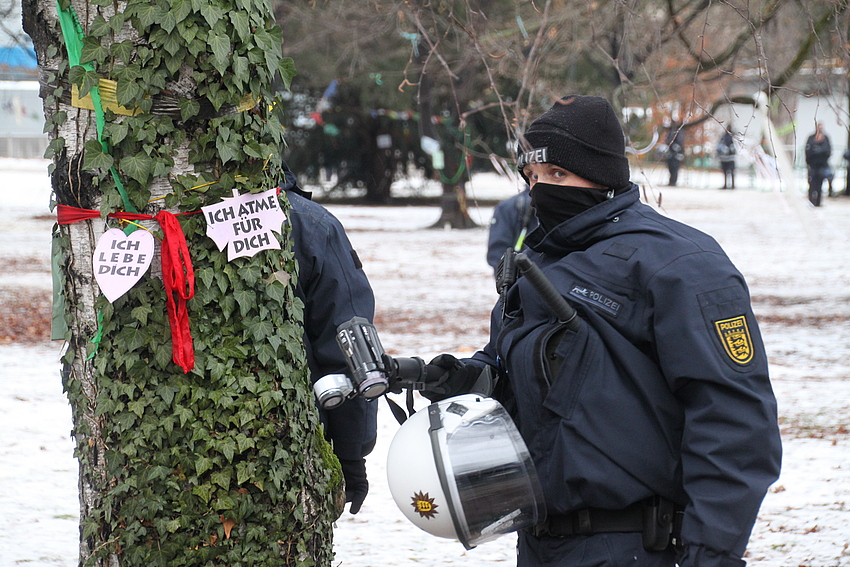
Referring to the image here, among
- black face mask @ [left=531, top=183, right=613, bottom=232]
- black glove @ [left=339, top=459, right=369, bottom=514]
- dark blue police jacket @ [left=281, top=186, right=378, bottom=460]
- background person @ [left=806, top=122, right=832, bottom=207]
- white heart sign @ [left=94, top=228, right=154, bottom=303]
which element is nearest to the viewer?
black face mask @ [left=531, top=183, right=613, bottom=232]

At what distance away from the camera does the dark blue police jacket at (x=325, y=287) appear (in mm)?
3049

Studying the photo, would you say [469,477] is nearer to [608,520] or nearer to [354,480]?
[608,520]

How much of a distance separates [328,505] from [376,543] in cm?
200

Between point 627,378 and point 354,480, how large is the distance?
1.54 m

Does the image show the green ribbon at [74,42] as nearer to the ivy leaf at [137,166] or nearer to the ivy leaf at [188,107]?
the ivy leaf at [137,166]

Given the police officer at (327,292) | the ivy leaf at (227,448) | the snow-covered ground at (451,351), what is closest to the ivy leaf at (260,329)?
the ivy leaf at (227,448)

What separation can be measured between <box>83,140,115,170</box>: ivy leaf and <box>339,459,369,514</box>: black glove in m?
1.44

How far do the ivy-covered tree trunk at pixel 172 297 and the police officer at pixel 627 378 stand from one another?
1.94ft

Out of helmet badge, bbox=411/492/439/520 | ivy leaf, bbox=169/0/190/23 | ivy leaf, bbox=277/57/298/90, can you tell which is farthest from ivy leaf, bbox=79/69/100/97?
helmet badge, bbox=411/492/439/520

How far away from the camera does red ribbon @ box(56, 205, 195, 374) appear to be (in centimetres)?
232

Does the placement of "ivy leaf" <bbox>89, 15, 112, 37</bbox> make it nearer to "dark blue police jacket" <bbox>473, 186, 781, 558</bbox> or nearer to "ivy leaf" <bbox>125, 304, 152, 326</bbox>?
"ivy leaf" <bbox>125, 304, 152, 326</bbox>

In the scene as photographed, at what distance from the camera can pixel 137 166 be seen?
2279 millimetres

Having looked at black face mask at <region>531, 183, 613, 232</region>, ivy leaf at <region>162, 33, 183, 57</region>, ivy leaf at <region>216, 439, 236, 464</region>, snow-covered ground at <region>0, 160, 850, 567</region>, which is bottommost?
snow-covered ground at <region>0, 160, 850, 567</region>

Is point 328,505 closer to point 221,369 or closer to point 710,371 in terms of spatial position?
point 221,369
